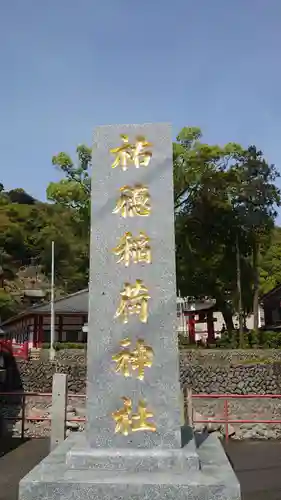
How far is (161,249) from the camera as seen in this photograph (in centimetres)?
375

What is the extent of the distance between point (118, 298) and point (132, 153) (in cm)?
130

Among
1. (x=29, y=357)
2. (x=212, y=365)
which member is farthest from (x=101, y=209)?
(x=29, y=357)

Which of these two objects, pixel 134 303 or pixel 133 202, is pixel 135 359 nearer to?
pixel 134 303

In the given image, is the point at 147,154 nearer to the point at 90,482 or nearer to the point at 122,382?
the point at 122,382

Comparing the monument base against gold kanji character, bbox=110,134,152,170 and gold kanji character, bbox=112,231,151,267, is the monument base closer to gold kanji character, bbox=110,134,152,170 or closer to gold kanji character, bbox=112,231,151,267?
gold kanji character, bbox=112,231,151,267

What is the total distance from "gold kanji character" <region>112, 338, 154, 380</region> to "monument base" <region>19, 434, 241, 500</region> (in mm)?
601

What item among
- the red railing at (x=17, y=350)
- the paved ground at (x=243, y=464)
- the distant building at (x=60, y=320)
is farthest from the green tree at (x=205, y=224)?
the paved ground at (x=243, y=464)

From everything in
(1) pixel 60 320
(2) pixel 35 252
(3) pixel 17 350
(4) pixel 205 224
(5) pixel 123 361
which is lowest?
(3) pixel 17 350

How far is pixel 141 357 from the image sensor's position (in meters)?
3.57

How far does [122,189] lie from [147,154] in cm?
40

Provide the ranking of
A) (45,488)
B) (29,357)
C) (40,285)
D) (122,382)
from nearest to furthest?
(45,488) → (122,382) → (29,357) → (40,285)

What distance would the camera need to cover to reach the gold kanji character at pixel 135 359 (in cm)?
357

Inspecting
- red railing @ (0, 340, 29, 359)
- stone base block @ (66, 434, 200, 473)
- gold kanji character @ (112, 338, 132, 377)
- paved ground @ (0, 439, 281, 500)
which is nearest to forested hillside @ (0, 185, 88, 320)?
red railing @ (0, 340, 29, 359)

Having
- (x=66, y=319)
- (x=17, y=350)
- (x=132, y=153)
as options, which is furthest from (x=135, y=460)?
(x=66, y=319)
